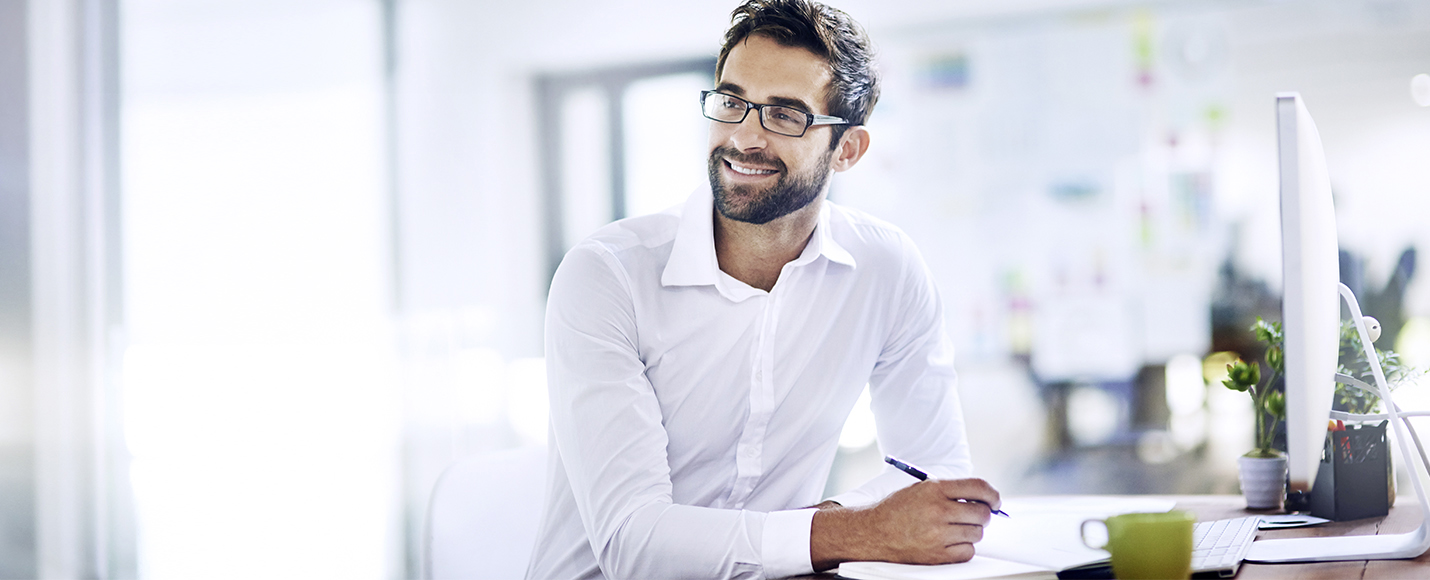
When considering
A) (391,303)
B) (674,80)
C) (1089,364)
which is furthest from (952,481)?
(674,80)

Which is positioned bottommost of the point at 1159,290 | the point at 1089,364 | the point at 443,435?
the point at 443,435

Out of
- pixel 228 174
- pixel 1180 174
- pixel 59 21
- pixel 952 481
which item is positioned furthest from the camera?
pixel 1180 174

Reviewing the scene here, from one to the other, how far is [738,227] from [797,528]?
1.81 feet

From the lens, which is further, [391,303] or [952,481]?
[391,303]

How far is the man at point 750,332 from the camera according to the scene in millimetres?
1217

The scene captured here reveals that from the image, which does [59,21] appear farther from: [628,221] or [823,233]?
[823,233]

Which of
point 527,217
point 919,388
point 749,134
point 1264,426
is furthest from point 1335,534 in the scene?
point 527,217

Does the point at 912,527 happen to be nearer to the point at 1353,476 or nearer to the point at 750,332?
the point at 750,332

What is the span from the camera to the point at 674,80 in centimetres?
396

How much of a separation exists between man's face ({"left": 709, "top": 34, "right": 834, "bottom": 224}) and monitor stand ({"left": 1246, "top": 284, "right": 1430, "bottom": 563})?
2.35 feet

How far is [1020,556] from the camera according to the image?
0.99m

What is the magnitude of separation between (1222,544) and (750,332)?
2.10ft

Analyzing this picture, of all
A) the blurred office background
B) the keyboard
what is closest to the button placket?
the keyboard

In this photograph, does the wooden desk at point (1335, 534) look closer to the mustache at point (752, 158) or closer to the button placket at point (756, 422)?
the button placket at point (756, 422)
